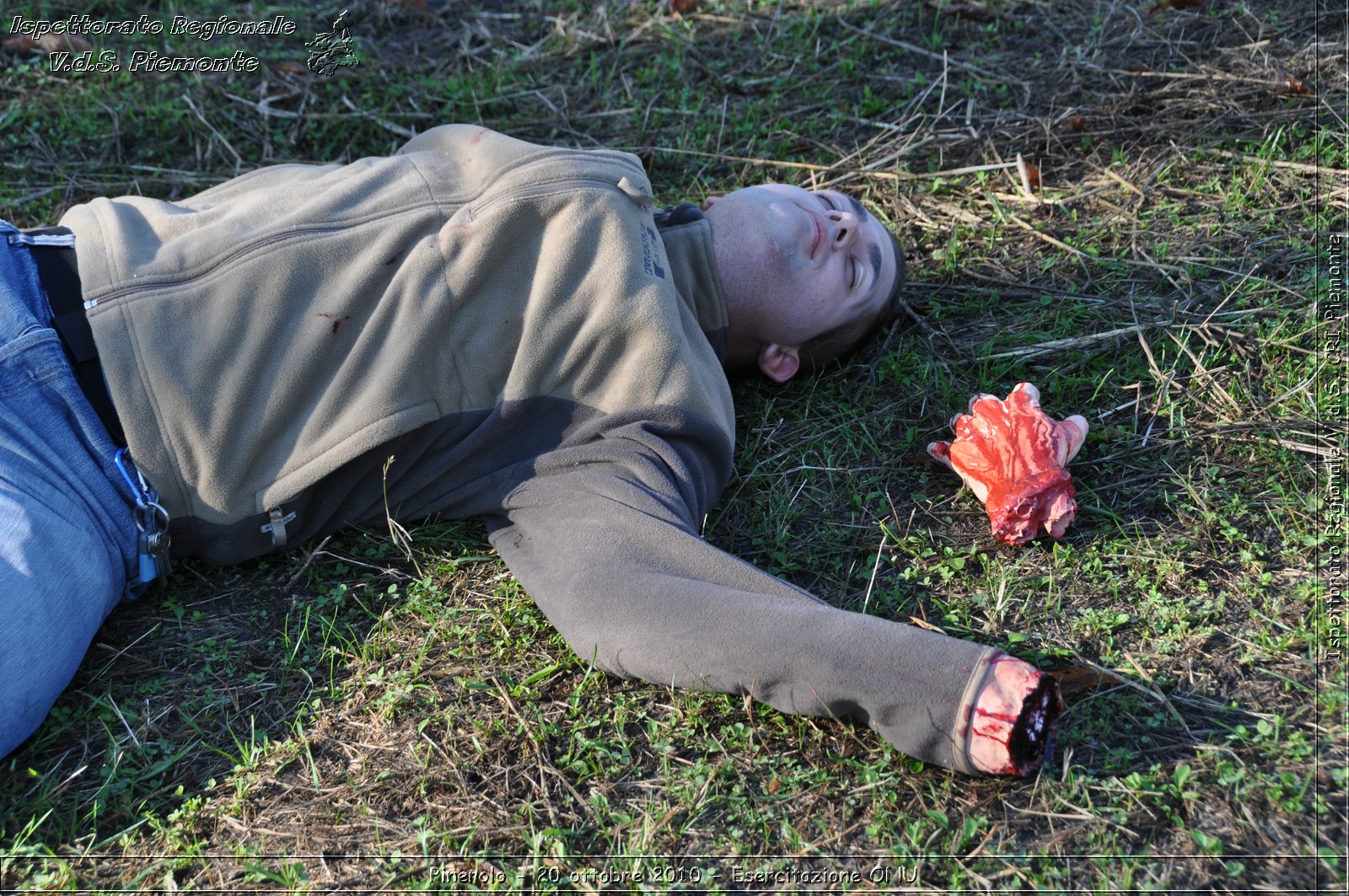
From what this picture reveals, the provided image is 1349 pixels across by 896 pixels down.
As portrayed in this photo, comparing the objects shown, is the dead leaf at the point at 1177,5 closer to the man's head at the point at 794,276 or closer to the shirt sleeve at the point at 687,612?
the man's head at the point at 794,276

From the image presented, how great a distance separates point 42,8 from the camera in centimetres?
508

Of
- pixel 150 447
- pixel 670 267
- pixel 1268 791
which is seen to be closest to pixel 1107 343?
pixel 670 267

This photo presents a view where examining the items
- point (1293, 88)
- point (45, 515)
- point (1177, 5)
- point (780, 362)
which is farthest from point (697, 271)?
point (1177, 5)

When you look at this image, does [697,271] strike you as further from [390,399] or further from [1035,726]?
[1035,726]

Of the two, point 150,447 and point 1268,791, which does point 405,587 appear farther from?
point 1268,791

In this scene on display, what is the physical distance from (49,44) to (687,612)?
4.48 metres

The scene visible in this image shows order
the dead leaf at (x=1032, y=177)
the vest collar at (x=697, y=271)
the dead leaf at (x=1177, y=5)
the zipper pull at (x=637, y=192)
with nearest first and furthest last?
the zipper pull at (x=637, y=192) < the vest collar at (x=697, y=271) < the dead leaf at (x=1032, y=177) < the dead leaf at (x=1177, y=5)

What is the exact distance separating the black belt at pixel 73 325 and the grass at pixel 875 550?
0.56m

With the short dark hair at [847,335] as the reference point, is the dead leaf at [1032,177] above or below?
above

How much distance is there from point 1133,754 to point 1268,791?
0.26 m

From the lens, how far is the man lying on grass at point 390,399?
2479 mm

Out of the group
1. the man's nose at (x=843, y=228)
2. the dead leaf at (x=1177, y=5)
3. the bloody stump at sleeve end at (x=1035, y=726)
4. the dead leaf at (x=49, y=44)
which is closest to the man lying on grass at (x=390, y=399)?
the bloody stump at sleeve end at (x=1035, y=726)

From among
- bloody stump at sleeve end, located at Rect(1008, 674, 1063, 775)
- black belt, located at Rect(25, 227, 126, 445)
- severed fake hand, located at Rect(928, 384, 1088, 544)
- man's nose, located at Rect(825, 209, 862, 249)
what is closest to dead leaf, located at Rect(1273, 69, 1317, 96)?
→ man's nose, located at Rect(825, 209, 862, 249)

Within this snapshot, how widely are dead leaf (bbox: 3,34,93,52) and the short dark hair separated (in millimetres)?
3790
